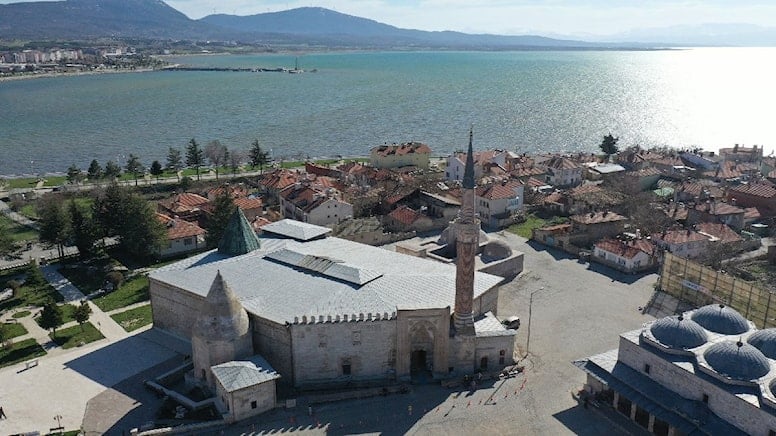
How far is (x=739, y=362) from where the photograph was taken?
28.4 meters

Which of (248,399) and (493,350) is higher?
(493,350)

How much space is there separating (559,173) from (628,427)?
5708cm

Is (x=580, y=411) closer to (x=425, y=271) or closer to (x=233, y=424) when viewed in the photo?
(x=425, y=271)

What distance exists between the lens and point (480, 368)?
3644 centimetres

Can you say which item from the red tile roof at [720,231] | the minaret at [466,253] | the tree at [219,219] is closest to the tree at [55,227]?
the tree at [219,219]

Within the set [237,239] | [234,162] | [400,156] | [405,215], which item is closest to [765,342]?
[237,239]

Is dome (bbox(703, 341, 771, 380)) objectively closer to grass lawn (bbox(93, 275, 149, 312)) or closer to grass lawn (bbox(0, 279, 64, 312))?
grass lawn (bbox(93, 275, 149, 312))

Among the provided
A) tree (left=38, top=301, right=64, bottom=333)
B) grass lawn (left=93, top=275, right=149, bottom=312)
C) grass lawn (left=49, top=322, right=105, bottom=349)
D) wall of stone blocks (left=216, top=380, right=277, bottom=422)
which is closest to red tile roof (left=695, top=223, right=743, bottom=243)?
wall of stone blocks (left=216, top=380, right=277, bottom=422)

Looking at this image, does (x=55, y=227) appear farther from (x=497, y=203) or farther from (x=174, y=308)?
(x=497, y=203)

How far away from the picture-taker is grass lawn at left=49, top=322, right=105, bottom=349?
131ft

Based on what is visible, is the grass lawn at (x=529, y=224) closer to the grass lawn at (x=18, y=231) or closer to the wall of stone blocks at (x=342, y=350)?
the wall of stone blocks at (x=342, y=350)

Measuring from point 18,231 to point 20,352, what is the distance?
30623mm

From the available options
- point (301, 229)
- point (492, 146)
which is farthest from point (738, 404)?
point (492, 146)

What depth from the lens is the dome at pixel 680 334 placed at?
3091cm
